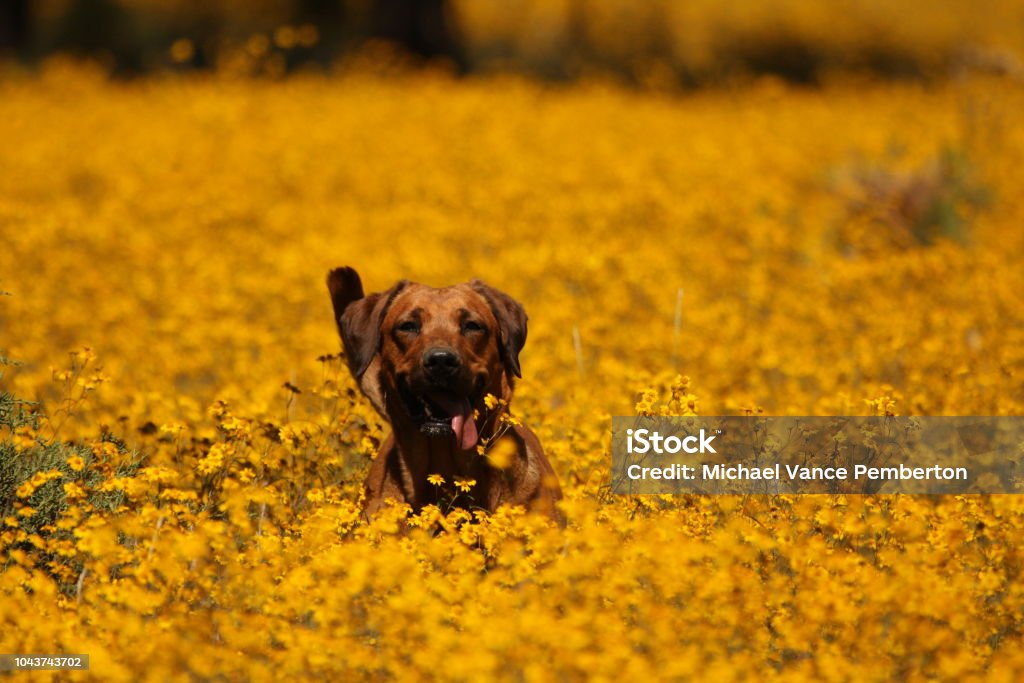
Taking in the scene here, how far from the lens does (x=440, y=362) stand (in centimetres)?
510

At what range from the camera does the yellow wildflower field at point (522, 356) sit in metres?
4.08

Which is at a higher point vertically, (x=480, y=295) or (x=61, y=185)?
(x=61, y=185)

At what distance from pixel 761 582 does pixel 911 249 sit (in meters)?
7.03

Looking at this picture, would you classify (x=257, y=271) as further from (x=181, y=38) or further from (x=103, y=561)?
(x=181, y=38)

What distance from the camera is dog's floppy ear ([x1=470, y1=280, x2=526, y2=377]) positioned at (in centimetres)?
554

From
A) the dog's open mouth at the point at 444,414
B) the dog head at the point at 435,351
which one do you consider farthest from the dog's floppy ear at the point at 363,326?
the dog's open mouth at the point at 444,414

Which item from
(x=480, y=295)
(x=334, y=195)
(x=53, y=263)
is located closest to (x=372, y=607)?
(x=480, y=295)

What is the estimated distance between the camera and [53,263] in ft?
33.9

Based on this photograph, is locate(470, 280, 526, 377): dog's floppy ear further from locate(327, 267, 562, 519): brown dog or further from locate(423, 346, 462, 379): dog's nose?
locate(423, 346, 462, 379): dog's nose

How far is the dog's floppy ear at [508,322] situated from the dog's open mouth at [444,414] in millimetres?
328

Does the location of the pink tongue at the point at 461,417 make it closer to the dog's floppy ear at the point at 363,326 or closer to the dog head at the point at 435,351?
the dog head at the point at 435,351

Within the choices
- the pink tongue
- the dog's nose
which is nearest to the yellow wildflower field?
the pink tongue

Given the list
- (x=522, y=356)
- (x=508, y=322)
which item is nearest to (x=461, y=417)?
(x=508, y=322)

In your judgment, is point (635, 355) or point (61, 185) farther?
point (61, 185)
